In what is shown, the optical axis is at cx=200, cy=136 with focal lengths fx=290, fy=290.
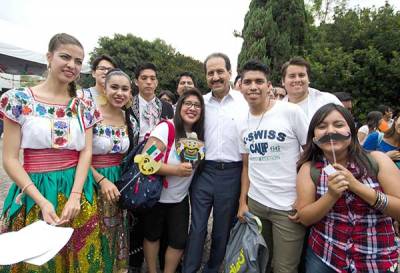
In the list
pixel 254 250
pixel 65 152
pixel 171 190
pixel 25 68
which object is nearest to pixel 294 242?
pixel 254 250

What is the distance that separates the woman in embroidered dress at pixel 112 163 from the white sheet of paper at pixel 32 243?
2.69 ft

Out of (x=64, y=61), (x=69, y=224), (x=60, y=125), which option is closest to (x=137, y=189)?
(x=69, y=224)

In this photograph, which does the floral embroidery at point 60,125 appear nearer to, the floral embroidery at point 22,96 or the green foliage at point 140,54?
the floral embroidery at point 22,96

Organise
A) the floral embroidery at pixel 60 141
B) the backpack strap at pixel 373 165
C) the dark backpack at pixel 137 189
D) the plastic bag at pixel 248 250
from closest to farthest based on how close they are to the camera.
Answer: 1. the backpack strap at pixel 373 165
2. the floral embroidery at pixel 60 141
3. the plastic bag at pixel 248 250
4. the dark backpack at pixel 137 189

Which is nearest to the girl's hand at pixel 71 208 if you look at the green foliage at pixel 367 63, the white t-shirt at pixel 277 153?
the white t-shirt at pixel 277 153

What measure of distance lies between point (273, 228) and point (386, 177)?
101 cm

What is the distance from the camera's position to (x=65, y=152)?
2.14 m

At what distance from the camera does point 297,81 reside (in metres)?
3.30

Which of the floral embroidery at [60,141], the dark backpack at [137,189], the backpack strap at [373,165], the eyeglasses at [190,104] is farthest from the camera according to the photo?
the eyeglasses at [190,104]

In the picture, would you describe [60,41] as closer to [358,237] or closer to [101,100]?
[101,100]

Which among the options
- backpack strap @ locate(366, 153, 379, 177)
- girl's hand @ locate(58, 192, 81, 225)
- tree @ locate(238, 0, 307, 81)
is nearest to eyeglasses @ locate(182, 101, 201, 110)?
girl's hand @ locate(58, 192, 81, 225)

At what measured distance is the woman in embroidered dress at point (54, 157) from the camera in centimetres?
196

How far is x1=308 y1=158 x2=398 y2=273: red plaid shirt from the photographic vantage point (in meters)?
1.89

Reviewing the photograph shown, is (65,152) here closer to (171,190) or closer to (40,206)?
(40,206)
